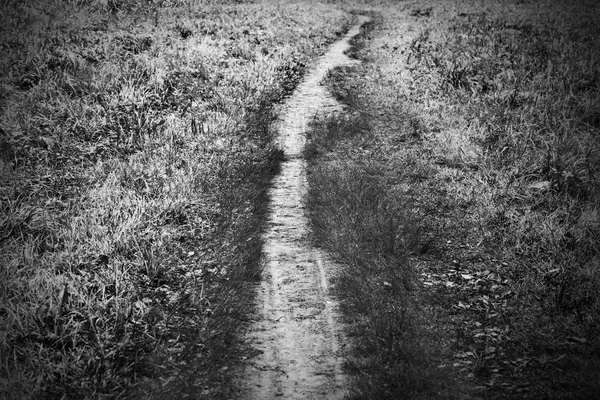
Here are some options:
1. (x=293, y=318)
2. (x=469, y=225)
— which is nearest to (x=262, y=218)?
(x=293, y=318)

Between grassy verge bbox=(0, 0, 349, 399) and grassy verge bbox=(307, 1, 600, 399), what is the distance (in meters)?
1.71

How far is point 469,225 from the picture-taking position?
687 cm

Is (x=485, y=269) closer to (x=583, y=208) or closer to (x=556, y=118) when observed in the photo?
(x=583, y=208)

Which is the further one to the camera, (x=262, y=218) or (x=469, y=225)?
(x=262, y=218)

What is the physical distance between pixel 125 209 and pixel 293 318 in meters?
3.53

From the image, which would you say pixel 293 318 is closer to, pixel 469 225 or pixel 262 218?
pixel 262 218

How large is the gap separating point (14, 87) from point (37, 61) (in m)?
1.59

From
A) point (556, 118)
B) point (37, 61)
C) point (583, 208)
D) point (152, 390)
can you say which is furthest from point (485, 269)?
point (37, 61)

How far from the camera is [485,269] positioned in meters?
5.91

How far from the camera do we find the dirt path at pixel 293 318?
13.6ft

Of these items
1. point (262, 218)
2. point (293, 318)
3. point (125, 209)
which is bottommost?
point (293, 318)

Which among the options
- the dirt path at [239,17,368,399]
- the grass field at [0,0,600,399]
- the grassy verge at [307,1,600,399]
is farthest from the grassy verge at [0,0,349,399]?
the grassy verge at [307,1,600,399]

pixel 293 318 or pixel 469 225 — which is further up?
pixel 469 225

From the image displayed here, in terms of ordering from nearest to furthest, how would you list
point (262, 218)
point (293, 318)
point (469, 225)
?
point (293, 318) → point (469, 225) → point (262, 218)
